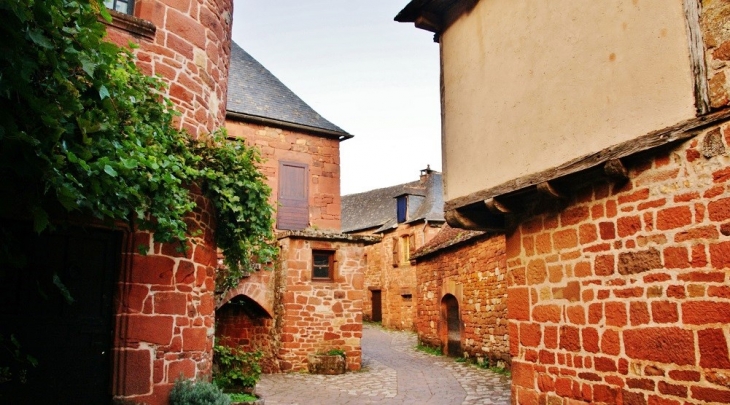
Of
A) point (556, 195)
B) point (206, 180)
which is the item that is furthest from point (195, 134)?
point (556, 195)

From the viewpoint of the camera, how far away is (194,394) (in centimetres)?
542

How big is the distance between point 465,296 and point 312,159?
205 inches

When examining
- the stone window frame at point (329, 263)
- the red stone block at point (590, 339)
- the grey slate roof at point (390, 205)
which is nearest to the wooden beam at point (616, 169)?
the red stone block at point (590, 339)

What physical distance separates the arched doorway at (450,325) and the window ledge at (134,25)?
10.9m

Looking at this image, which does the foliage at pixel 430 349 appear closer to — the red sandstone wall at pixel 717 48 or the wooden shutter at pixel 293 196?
the wooden shutter at pixel 293 196

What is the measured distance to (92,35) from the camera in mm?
3221

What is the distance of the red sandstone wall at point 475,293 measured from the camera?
467 inches

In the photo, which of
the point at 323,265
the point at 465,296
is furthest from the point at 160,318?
the point at 465,296

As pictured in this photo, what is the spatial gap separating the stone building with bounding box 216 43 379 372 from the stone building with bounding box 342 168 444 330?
10.2 meters

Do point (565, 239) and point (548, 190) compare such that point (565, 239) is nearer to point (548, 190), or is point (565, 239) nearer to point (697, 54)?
point (548, 190)

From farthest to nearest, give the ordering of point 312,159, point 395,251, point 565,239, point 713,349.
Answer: point 395,251 < point 312,159 < point 565,239 < point 713,349

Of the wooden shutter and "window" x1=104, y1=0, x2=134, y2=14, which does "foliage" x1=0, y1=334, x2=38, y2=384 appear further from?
the wooden shutter

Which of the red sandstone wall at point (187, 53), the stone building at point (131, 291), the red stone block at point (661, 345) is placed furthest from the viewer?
the red sandstone wall at point (187, 53)

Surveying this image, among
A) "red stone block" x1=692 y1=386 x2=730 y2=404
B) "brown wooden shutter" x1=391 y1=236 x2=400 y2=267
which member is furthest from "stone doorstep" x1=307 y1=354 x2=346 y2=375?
"brown wooden shutter" x1=391 y1=236 x2=400 y2=267
